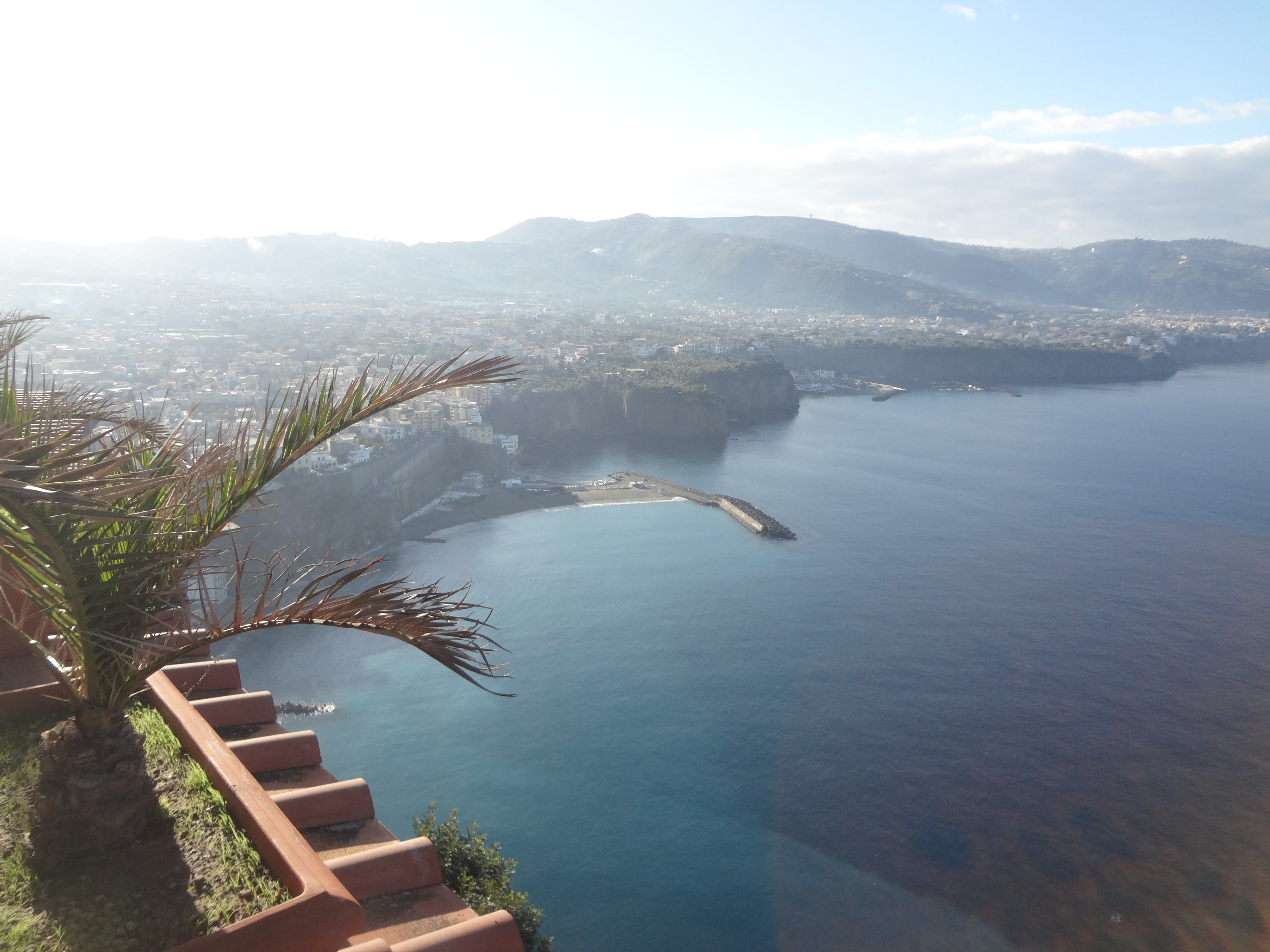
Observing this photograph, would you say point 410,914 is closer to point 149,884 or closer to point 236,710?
point 149,884

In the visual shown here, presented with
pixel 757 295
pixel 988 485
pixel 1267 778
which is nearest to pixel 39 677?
pixel 1267 778

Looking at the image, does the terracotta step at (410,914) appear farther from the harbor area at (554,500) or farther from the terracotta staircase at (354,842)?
the harbor area at (554,500)

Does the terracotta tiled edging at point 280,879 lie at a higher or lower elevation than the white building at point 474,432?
higher

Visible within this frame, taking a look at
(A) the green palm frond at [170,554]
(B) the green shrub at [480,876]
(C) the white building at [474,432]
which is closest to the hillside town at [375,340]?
(C) the white building at [474,432]

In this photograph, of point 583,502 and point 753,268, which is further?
point 753,268

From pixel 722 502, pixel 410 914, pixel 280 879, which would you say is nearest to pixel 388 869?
pixel 410 914

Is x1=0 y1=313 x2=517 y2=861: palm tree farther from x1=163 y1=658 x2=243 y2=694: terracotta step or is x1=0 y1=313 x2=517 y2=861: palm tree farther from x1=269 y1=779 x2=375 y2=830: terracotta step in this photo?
x1=163 y1=658 x2=243 y2=694: terracotta step
